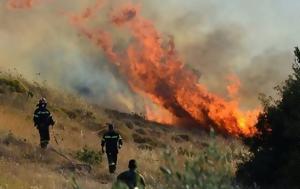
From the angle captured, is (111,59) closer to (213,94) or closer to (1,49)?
(1,49)

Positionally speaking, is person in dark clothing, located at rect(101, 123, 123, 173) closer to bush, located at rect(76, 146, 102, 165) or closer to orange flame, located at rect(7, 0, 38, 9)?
bush, located at rect(76, 146, 102, 165)

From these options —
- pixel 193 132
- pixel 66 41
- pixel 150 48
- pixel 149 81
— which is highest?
pixel 66 41

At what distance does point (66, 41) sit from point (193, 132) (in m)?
22.3

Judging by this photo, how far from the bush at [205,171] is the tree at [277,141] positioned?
42.7ft

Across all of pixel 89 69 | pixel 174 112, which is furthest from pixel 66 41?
pixel 174 112

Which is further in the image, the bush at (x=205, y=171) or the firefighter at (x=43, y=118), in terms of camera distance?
the firefighter at (x=43, y=118)

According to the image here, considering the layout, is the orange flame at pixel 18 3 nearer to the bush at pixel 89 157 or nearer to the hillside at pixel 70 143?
the hillside at pixel 70 143

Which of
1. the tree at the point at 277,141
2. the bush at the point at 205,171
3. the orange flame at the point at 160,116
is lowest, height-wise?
the bush at the point at 205,171

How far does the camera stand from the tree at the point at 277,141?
19.5 m

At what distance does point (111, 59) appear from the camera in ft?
214

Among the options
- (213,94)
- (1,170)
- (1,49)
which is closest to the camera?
(1,170)

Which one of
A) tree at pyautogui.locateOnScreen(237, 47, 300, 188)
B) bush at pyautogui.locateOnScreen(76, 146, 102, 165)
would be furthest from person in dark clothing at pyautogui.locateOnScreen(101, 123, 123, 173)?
tree at pyautogui.locateOnScreen(237, 47, 300, 188)

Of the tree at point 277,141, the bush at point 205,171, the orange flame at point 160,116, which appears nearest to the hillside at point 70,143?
the bush at point 205,171

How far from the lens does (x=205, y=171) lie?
6000mm
